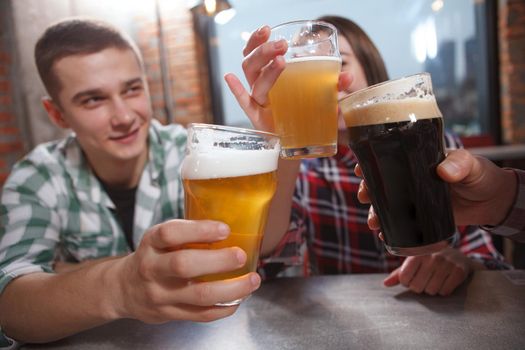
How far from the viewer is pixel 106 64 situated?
1406 mm

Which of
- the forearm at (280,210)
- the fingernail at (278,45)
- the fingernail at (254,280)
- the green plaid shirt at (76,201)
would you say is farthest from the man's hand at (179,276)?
the green plaid shirt at (76,201)

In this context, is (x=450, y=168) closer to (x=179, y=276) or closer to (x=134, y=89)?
(x=179, y=276)

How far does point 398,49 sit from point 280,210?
3630mm

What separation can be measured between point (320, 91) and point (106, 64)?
92 centimetres

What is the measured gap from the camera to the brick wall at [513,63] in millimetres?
3639

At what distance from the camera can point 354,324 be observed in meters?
0.79

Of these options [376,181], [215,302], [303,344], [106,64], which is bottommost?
[303,344]

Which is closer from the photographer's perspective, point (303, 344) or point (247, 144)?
point (247, 144)

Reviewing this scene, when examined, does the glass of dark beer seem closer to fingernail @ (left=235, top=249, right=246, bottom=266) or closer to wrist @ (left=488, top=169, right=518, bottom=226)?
wrist @ (left=488, top=169, right=518, bottom=226)

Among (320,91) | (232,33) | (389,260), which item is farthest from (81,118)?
(232,33)

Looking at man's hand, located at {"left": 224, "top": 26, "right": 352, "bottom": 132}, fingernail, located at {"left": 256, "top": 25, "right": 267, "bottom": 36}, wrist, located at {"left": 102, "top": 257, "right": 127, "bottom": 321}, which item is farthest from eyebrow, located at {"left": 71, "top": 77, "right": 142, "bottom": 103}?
wrist, located at {"left": 102, "top": 257, "right": 127, "bottom": 321}

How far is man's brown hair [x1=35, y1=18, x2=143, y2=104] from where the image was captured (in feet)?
4.68

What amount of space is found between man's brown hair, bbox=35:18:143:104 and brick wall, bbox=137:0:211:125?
2.78 m

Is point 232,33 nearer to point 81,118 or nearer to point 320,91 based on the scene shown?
point 81,118
